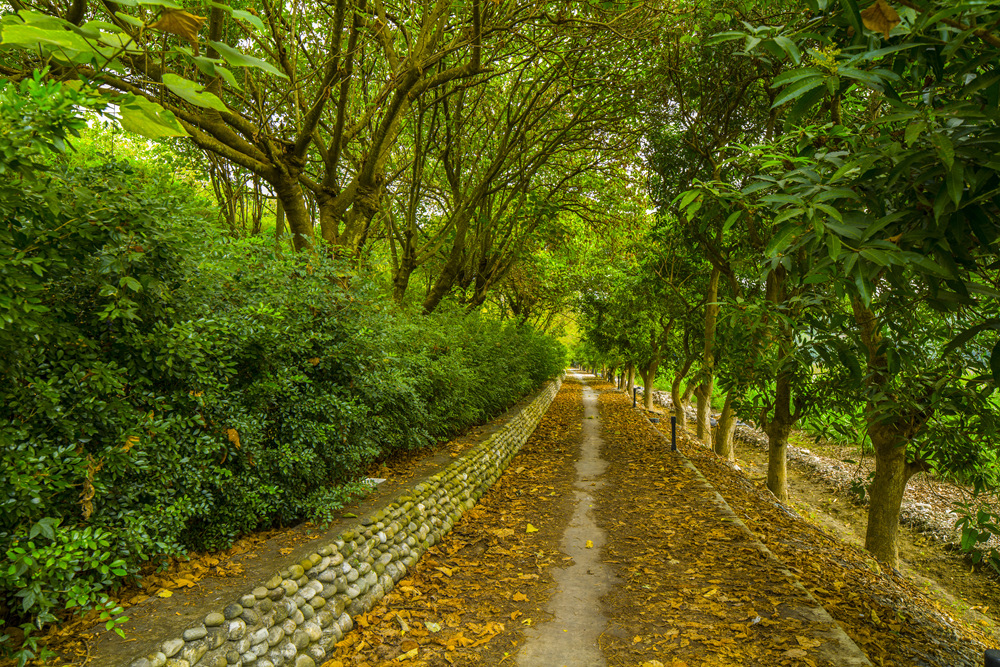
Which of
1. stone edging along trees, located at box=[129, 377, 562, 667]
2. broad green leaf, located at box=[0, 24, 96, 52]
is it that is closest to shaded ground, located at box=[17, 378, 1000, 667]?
stone edging along trees, located at box=[129, 377, 562, 667]

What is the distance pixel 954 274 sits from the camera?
2012 millimetres

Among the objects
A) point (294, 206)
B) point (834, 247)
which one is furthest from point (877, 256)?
point (294, 206)

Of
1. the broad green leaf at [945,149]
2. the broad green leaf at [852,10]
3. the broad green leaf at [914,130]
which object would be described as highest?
the broad green leaf at [852,10]

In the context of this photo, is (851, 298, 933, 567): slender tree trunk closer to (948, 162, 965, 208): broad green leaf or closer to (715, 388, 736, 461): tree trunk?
(948, 162, 965, 208): broad green leaf

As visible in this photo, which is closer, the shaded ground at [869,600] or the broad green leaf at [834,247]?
the broad green leaf at [834,247]

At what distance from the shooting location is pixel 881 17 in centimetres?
152

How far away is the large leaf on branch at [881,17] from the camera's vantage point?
148cm

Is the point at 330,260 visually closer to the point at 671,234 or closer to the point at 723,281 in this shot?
the point at 671,234

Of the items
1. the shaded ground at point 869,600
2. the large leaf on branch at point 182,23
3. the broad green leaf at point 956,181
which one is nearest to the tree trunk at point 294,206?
the large leaf on branch at point 182,23

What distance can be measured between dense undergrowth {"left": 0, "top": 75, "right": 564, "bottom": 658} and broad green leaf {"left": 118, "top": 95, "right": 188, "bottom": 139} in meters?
1.05

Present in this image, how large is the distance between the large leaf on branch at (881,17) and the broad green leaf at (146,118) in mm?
1885

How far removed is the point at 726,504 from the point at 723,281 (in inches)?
245

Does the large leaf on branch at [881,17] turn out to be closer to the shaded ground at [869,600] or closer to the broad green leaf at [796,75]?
the broad green leaf at [796,75]

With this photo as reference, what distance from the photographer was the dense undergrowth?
251 centimetres
